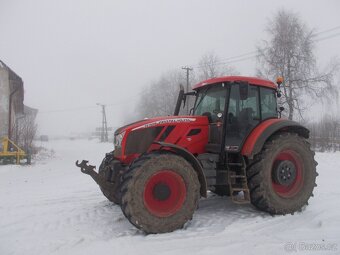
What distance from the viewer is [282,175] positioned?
6043 millimetres

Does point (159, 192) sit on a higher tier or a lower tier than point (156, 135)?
lower

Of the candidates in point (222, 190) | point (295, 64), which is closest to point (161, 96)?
point (295, 64)

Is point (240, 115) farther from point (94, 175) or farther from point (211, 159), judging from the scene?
point (94, 175)

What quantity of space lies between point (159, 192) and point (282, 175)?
7.55 feet

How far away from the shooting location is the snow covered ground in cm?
431

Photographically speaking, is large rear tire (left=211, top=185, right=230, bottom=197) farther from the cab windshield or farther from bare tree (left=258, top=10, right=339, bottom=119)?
bare tree (left=258, top=10, right=339, bottom=119)

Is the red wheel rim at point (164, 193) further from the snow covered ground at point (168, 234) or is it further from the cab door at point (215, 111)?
the cab door at point (215, 111)

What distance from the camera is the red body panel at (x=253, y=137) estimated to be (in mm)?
5707

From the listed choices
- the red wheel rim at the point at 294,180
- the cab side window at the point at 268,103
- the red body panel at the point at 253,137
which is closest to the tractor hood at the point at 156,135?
the red body panel at the point at 253,137

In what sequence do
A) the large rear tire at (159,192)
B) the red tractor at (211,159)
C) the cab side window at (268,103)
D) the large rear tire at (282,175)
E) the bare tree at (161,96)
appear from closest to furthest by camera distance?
the large rear tire at (159,192) → the red tractor at (211,159) → the large rear tire at (282,175) → the cab side window at (268,103) → the bare tree at (161,96)

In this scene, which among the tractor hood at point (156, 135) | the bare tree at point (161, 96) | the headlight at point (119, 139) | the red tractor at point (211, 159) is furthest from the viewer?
the bare tree at point (161, 96)

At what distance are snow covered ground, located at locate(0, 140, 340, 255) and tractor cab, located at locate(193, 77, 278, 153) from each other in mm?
1264

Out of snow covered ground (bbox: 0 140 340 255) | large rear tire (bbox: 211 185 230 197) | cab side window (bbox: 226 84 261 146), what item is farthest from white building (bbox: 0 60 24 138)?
cab side window (bbox: 226 84 261 146)

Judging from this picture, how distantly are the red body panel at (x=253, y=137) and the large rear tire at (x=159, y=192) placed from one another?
108 centimetres
